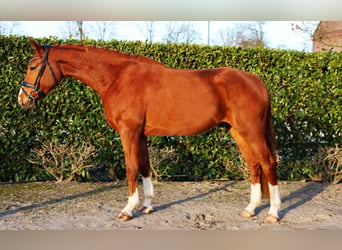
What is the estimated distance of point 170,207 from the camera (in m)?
4.43

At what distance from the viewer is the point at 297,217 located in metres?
4.03

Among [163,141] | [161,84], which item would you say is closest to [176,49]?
[163,141]

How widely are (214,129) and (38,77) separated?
3.42m

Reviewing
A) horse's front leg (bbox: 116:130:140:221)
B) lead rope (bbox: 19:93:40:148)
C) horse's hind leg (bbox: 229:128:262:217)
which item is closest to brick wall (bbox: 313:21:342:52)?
horse's hind leg (bbox: 229:128:262:217)

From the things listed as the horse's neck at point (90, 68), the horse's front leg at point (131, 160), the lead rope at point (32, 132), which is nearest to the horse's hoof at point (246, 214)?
the horse's front leg at point (131, 160)

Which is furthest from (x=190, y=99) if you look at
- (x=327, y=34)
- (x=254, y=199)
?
(x=327, y=34)

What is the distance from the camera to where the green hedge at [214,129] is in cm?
573

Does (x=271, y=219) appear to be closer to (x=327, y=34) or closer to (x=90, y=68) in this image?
(x=90, y=68)

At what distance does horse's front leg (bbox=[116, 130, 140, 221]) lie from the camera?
3781mm

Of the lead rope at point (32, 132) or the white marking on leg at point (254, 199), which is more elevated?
the lead rope at point (32, 132)

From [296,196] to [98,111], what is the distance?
12.4 feet

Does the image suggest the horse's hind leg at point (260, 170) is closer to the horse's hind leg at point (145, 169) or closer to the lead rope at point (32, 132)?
the horse's hind leg at point (145, 169)

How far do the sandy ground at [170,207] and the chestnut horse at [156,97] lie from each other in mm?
333

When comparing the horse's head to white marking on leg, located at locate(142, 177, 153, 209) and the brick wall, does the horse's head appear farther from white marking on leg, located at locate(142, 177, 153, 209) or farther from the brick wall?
the brick wall
